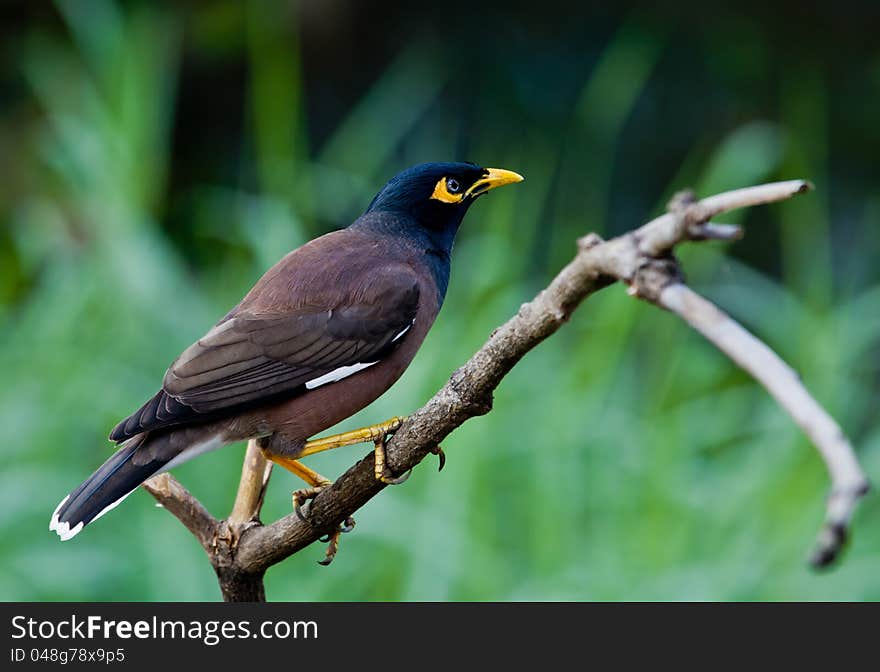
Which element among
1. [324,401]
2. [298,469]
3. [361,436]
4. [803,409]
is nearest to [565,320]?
[803,409]

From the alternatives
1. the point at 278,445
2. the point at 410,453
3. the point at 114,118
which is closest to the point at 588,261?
the point at 410,453

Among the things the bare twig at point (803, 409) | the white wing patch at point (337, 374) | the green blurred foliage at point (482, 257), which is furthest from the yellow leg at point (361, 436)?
the green blurred foliage at point (482, 257)

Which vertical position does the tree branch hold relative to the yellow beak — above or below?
below

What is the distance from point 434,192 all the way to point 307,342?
46 cm

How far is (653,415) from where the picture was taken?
4.50m

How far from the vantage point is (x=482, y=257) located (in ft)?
16.0

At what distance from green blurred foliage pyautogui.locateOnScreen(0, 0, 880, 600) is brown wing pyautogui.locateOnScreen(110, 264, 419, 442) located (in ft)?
5.40

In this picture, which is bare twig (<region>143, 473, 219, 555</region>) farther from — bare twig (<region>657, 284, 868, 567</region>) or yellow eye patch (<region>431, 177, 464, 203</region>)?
bare twig (<region>657, 284, 868, 567</region>)

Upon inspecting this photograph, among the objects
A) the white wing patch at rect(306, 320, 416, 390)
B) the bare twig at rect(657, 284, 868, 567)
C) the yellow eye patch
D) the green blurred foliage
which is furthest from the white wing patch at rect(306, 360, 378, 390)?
the green blurred foliage

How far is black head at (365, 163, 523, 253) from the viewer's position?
2.53 metres

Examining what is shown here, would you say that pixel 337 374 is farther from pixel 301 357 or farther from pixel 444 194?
pixel 444 194

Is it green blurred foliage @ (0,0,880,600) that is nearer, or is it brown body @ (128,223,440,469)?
brown body @ (128,223,440,469)

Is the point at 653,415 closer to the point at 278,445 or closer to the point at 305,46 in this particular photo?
the point at 278,445

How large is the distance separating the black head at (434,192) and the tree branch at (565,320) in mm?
669
